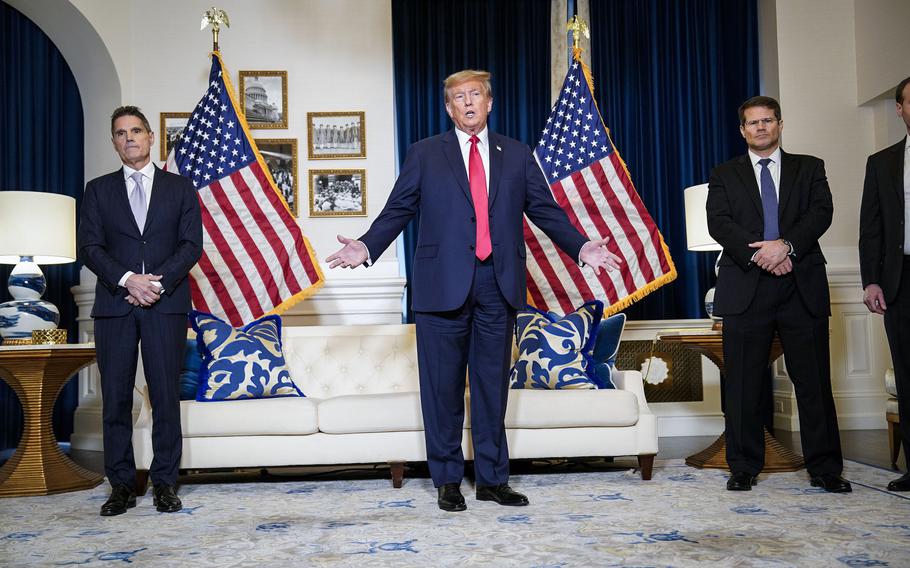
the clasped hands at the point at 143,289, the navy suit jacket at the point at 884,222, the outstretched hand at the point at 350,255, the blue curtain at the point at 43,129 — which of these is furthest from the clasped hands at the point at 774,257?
the blue curtain at the point at 43,129

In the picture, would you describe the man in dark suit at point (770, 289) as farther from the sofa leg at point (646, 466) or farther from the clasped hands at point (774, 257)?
the sofa leg at point (646, 466)

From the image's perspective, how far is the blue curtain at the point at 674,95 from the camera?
6.14 m

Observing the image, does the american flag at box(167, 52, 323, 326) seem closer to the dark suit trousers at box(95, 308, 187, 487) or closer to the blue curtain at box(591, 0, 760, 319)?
the dark suit trousers at box(95, 308, 187, 487)

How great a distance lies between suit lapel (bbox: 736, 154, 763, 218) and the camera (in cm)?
337

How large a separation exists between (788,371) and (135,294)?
2.51m

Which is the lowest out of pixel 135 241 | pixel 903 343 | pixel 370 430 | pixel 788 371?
pixel 370 430

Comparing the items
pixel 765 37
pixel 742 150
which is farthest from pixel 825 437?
pixel 765 37

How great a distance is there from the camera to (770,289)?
3293 millimetres

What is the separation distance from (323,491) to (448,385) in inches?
31.0

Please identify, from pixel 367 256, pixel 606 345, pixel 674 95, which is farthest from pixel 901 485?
pixel 674 95

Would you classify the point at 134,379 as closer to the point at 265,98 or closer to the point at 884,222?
the point at 265,98

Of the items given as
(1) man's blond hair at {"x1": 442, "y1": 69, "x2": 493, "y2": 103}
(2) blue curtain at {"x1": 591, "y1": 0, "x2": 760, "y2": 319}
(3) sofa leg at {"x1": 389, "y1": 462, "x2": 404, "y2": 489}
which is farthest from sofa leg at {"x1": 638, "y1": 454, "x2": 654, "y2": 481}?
(2) blue curtain at {"x1": 591, "y1": 0, "x2": 760, "y2": 319}

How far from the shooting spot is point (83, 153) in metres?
5.78

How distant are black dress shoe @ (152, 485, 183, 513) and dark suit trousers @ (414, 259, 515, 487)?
3.12 ft
